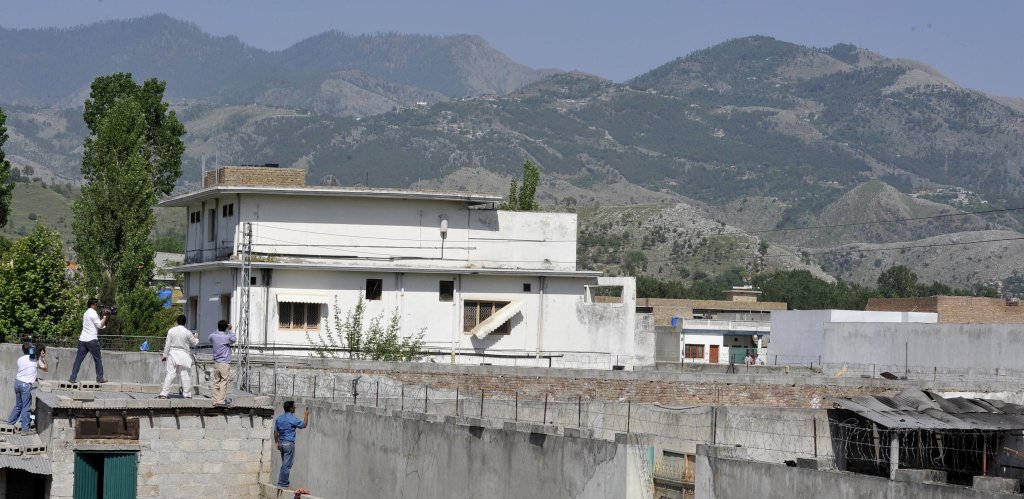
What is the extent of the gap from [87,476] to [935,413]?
60.9ft

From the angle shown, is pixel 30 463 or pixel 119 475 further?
pixel 119 475

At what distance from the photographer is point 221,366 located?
2859 cm

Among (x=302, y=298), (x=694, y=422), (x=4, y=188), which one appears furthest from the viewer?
(x=4, y=188)

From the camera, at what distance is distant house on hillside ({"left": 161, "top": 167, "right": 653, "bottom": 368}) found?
170 feet

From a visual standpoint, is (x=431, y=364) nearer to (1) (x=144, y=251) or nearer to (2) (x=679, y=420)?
(2) (x=679, y=420)

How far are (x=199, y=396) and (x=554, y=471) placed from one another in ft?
27.5

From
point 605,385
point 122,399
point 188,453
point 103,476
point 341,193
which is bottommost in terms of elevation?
point 103,476

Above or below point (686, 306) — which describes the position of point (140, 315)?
below

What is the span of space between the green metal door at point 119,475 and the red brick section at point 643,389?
17318 millimetres

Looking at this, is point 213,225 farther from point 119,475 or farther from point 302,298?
point 119,475

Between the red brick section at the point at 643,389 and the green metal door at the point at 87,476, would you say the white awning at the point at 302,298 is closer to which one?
the red brick section at the point at 643,389

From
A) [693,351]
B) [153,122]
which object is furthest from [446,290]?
[693,351]

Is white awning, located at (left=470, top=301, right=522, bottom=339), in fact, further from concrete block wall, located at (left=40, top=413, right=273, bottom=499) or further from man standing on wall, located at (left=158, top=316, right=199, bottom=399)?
man standing on wall, located at (left=158, top=316, right=199, bottom=399)

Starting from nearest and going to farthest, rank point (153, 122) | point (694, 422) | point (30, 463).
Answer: point (30, 463)
point (694, 422)
point (153, 122)
